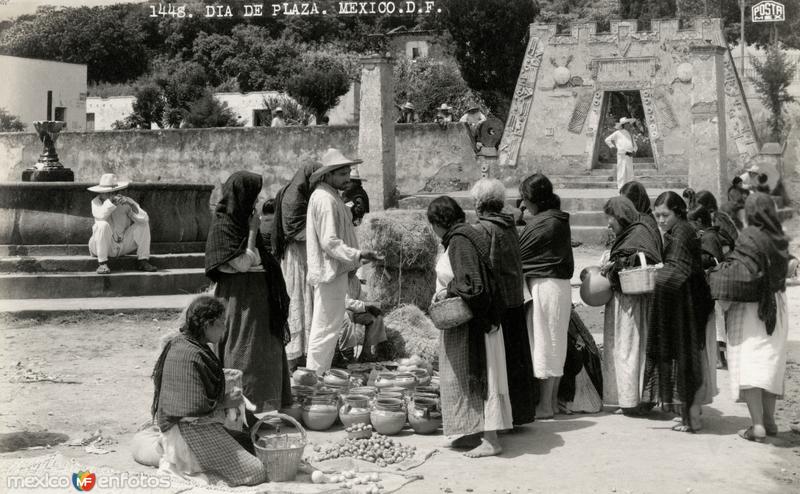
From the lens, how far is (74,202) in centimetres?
1220

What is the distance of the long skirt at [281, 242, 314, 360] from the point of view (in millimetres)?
7473

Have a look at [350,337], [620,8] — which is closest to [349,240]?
[350,337]

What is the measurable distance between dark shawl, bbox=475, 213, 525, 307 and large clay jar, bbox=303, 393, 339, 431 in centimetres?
139

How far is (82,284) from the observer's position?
11.2 m

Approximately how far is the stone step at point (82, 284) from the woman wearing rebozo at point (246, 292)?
214 inches

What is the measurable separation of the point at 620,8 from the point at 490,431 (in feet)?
143

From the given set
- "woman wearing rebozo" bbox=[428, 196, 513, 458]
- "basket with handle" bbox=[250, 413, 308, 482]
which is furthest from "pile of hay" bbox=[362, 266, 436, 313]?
"basket with handle" bbox=[250, 413, 308, 482]

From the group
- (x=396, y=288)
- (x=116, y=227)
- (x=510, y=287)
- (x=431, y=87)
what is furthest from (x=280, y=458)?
(x=431, y=87)

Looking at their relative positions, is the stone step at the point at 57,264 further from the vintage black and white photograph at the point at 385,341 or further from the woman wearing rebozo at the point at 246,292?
the woman wearing rebozo at the point at 246,292

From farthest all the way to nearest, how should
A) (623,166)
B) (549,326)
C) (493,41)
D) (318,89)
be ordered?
(318,89) < (493,41) < (623,166) < (549,326)

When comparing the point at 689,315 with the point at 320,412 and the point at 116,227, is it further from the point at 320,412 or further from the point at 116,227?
the point at 116,227

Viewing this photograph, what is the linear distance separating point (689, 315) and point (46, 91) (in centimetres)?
4372

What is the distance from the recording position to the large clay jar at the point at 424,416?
6145mm

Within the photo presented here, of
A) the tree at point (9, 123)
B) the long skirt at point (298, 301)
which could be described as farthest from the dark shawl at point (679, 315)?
the tree at point (9, 123)
